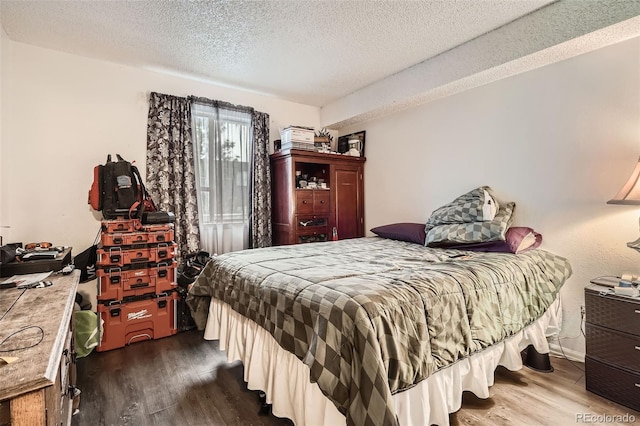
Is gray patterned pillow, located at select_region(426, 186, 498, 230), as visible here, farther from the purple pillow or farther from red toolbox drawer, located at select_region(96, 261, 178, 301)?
red toolbox drawer, located at select_region(96, 261, 178, 301)

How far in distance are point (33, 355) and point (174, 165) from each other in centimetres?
260

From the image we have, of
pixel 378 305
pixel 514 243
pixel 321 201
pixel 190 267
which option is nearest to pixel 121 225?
pixel 190 267

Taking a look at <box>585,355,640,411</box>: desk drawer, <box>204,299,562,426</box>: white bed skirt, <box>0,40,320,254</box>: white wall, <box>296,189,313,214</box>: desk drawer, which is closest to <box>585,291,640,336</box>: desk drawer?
<box>585,355,640,411</box>: desk drawer

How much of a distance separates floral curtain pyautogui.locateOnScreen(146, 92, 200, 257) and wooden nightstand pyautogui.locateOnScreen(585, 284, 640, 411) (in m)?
3.38

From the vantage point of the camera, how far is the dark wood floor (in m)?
1.70

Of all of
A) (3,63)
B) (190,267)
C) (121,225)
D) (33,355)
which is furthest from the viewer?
(190,267)

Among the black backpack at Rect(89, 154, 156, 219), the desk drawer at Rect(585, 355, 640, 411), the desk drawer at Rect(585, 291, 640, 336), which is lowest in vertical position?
the desk drawer at Rect(585, 355, 640, 411)

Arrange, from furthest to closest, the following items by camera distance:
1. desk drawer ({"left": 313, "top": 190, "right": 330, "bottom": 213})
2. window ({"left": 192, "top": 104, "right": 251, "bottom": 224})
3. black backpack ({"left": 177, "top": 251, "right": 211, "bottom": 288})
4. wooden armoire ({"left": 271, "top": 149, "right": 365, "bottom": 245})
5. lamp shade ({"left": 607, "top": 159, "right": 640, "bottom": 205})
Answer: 1. desk drawer ({"left": 313, "top": 190, "right": 330, "bottom": 213})
2. wooden armoire ({"left": 271, "top": 149, "right": 365, "bottom": 245})
3. window ({"left": 192, "top": 104, "right": 251, "bottom": 224})
4. black backpack ({"left": 177, "top": 251, "right": 211, "bottom": 288})
5. lamp shade ({"left": 607, "top": 159, "right": 640, "bottom": 205})

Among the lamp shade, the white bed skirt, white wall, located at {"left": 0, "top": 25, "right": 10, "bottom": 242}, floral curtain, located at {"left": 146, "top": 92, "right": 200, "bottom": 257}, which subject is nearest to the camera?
the white bed skirt

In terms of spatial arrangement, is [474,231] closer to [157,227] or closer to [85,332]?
[157,227]

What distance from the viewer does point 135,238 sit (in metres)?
2.70

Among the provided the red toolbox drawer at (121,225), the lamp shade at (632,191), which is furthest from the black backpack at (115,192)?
the lamp shade at (632,191)

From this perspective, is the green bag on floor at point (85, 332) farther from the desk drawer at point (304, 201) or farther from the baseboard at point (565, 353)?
the baseboard at point (565, 353)

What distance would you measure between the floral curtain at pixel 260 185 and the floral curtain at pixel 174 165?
678mm
